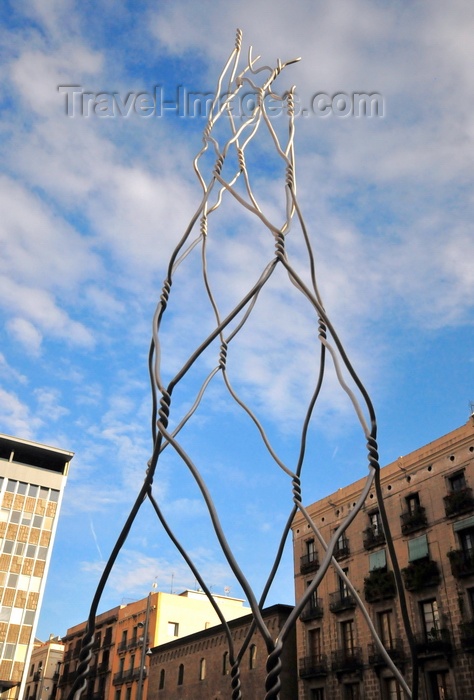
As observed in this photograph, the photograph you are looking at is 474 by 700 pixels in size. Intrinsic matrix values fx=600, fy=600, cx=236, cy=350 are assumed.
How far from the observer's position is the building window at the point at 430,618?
62.4 feet

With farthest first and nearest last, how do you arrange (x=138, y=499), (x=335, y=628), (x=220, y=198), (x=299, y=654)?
(x=299, y=654) → (x=335, y=628) → (x=220, y=198) → (x=138, y=499)

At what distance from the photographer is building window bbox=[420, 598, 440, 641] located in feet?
62.4

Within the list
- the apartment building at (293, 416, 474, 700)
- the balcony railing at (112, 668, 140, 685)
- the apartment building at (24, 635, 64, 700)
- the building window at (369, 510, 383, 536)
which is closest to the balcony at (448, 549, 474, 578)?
the apartment building at (293, 416, 474, 700)

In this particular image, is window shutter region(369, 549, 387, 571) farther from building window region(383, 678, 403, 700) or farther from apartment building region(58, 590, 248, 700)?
apartment building region(58, 590, 248, 700)

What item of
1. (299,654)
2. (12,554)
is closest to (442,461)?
(299,654)

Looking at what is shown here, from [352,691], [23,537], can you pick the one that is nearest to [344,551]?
[352,691]

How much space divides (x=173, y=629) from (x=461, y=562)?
21004 mm

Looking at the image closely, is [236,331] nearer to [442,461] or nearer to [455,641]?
[455,641]

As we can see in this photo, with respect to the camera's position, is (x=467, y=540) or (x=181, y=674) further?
(x=181, y=674)

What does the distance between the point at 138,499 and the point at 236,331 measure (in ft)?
2.56

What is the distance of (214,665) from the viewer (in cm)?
2781

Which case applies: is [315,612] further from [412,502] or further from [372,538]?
[412,502]

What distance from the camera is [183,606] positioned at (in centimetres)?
3534

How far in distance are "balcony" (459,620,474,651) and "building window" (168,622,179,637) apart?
20.6m
